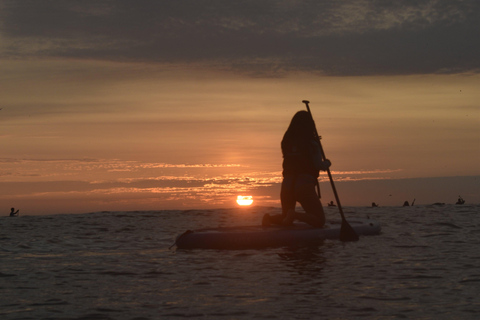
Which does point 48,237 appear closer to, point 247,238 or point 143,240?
point 143,240

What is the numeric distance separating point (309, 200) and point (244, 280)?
492 cm

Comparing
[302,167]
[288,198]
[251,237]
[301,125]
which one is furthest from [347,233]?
[301,125]

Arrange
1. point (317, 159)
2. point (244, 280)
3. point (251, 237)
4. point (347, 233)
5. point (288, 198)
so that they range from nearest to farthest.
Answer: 1. point (244, 280)
2. point (251, 237)
3. point (317, 159)
4. point (288, 198)
5. point (347, 233)

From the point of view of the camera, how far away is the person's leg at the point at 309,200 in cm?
1306

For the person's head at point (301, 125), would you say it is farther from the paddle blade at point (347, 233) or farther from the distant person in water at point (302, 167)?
the paddle blade at point (347, 233)

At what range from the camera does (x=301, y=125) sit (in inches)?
514

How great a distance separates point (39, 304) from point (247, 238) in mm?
5898

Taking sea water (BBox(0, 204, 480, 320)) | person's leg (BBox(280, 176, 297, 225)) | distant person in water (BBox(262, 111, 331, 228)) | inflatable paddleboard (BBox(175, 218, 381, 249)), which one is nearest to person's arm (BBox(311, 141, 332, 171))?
distant person in water (BBox(262, 111, 331, 228))

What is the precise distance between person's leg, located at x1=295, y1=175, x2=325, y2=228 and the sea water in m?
0.71

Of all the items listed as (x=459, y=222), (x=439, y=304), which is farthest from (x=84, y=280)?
(x=459, y=222)

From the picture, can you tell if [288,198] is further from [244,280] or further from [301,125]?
[244,280]

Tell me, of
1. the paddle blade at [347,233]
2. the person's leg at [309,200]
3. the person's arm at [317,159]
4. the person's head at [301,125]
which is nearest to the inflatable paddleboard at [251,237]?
the person's leg at [309,200]

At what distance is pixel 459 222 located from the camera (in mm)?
18141

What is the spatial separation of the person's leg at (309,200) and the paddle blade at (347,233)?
50 centimetres
